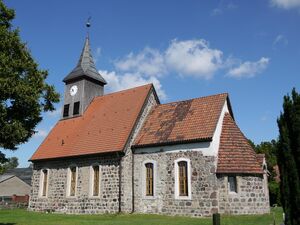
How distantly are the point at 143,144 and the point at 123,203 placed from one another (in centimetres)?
393

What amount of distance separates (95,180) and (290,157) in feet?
54.8

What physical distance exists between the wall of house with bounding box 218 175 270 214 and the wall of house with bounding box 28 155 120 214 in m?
6.81

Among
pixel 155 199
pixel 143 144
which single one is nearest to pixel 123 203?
pixel 155 199

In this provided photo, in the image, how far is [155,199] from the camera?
69.4 feet

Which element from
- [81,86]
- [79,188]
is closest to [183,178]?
[79,188]

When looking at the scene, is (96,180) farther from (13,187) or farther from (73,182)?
(13,187)

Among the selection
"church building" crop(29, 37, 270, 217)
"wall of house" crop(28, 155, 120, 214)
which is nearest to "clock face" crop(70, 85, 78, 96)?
"church building" crop(29, 37, 270, 217)

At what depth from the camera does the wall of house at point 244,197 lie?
1892 cm

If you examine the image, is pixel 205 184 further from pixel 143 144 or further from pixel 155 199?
pixel 143 144

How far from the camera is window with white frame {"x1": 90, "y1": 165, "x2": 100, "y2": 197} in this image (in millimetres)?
23172

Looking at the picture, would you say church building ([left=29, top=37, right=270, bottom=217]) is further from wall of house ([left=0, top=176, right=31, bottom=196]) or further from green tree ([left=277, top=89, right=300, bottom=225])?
wall of house ([left=0, top=176, right=31, bottom=196])

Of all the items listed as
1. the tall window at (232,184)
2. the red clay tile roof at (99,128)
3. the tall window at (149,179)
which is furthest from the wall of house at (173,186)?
the red clay tile roof at (99,128)

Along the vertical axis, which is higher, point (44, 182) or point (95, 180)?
point (44, 182)

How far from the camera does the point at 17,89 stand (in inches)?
576
